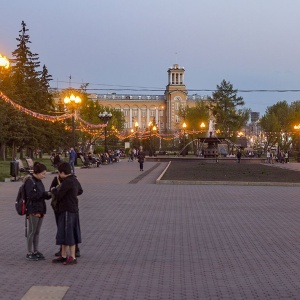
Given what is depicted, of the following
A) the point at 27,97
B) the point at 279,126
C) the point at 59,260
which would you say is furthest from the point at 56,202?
the point at 279,126

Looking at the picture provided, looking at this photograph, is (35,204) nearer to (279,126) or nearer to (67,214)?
(67,214)

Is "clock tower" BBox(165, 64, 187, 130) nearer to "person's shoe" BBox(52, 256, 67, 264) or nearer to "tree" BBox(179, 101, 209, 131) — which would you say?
"tree" BBox(179, 101, 209, 131)

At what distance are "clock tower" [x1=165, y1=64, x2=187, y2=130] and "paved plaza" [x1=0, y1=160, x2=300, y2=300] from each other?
149m

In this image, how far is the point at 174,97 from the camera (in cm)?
16988

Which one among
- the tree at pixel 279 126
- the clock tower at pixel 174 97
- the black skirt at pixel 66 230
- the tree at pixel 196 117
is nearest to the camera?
the black skirt at pixel 66 230

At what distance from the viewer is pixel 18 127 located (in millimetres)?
56156

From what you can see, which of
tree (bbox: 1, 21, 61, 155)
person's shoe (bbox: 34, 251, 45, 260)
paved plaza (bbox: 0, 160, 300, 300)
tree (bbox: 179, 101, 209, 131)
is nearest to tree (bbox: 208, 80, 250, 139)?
tree (bbox: 179, 101, 209, 131)

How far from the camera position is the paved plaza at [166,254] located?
786cm

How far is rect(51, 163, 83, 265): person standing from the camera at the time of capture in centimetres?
934

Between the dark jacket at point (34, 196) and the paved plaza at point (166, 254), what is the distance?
0.79 metres

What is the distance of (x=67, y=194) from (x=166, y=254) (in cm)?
203

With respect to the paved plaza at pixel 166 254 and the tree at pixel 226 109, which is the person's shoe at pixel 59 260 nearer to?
the paved plaza at pixel 166 254

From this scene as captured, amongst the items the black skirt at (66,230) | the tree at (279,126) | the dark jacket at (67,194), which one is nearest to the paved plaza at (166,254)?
the black skirt at (66,230)

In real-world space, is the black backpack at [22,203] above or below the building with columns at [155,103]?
below
